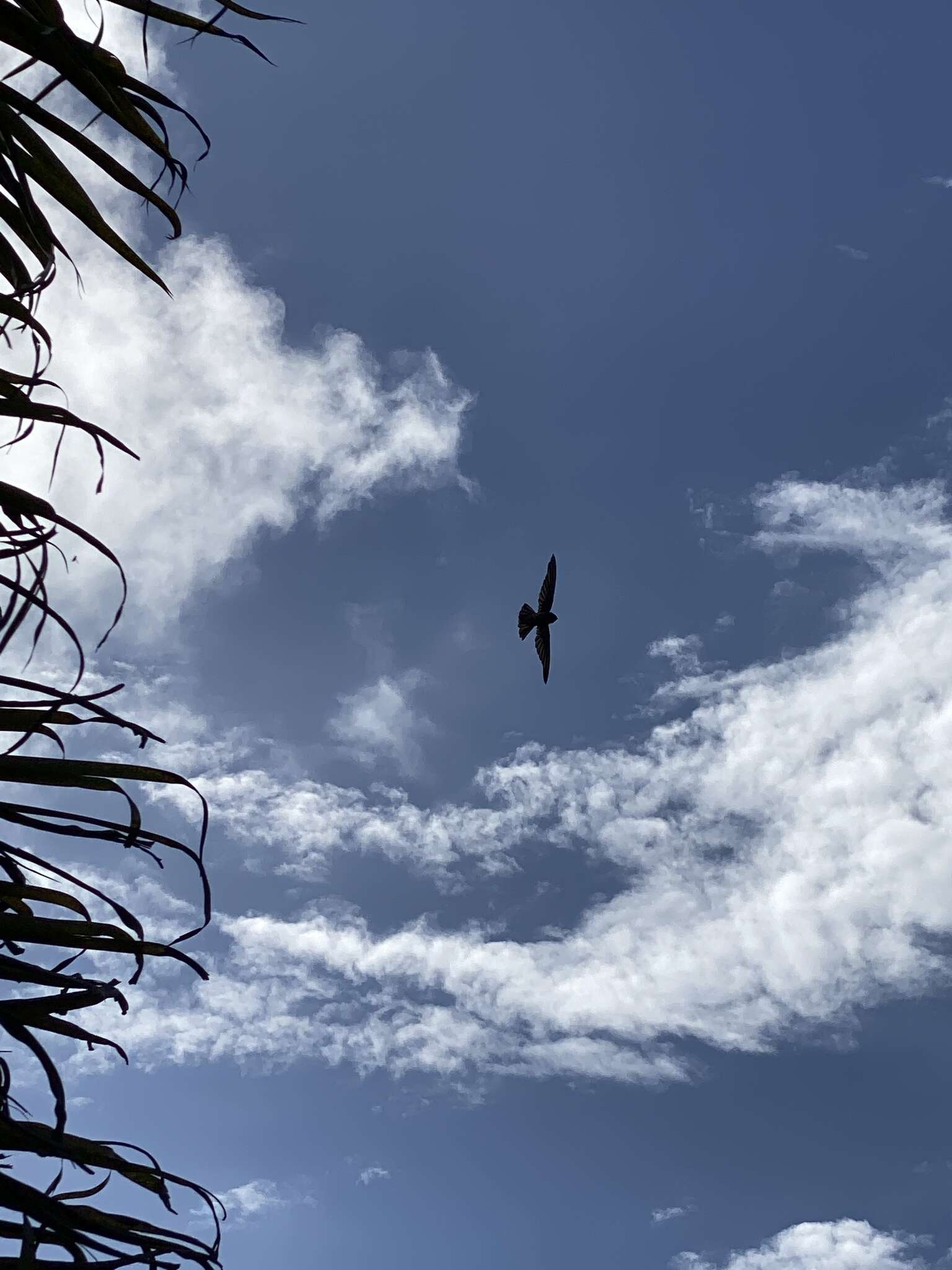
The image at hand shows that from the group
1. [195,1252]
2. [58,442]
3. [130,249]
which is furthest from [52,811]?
[130,249]

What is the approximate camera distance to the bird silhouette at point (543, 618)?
23.0 metres

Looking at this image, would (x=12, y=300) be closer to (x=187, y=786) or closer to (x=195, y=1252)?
(x=187, y=786)

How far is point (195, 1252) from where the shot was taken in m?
3.28

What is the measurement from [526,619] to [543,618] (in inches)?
15.2

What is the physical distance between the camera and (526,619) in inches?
938

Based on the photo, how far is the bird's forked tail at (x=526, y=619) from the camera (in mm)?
23478

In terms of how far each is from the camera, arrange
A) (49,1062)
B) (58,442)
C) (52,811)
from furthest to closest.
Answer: (52,811)
(58,442)
(49,1062)

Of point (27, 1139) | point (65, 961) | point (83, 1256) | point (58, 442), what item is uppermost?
point (58, 442)

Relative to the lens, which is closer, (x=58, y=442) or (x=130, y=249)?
(x=58, y=442)

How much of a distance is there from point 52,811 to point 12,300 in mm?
1594

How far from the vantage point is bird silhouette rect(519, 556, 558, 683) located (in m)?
23.0

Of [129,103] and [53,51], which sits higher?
[129,103]

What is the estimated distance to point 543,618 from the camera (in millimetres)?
23766

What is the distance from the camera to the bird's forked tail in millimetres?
23478
